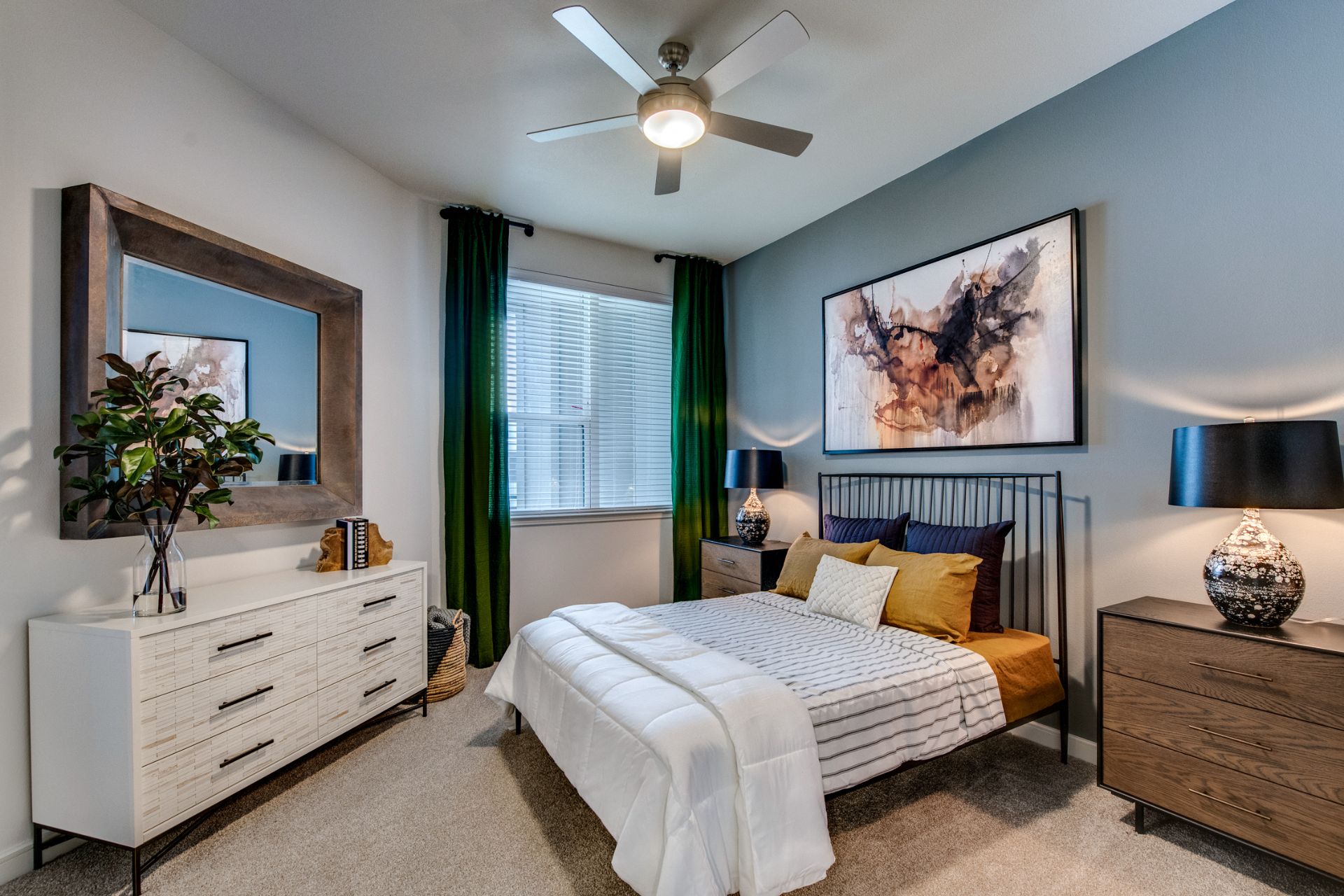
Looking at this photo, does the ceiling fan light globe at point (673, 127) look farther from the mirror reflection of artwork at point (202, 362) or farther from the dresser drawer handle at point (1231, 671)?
the dresser drawer handle at point (1231, 671)

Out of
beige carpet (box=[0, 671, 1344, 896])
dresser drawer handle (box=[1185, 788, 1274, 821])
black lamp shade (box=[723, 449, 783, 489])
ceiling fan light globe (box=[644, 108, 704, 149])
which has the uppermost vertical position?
ceiling fan light globe (box=[644, 108, 704, 149])

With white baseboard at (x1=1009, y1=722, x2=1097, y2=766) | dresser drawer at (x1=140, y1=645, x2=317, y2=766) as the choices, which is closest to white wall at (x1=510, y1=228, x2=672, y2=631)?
dresser drawer at (x1=140, y1=645, x2=317, y2=766)

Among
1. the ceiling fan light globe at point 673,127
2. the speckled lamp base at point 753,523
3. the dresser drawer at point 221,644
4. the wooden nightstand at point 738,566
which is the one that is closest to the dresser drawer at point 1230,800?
the wooden nightstand at point 738,566

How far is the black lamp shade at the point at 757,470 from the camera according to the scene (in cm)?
404

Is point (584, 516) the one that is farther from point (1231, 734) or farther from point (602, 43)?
point (1231, 734)

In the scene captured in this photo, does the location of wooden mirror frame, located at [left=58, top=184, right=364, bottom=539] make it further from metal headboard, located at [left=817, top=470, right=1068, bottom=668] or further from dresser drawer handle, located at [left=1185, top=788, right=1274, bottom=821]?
dresser drawer handle, located at [left=1185, top=788, right=1274, bottom=821]

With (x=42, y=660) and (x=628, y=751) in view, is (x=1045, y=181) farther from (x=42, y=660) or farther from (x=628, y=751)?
(x=42, y=660)

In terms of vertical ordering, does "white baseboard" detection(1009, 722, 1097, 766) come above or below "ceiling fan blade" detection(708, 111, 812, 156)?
below

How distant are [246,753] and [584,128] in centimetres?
259

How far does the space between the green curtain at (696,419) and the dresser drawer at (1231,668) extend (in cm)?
287

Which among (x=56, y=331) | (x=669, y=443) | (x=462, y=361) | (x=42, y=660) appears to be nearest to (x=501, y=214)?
(x=462, y=361)

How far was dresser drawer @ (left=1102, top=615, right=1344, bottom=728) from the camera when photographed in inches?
64.0

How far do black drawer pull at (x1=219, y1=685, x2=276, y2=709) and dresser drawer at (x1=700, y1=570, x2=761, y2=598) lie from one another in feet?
7.86

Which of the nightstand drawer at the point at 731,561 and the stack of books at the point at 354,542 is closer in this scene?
the stack of books at the point at 354,542
